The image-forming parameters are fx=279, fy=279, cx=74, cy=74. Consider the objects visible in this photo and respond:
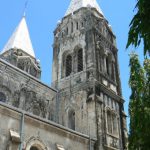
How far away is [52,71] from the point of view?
1054 inches

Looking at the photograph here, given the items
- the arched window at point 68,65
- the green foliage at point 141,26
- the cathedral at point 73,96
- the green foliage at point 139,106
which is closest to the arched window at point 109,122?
the cathedral at point 73,96

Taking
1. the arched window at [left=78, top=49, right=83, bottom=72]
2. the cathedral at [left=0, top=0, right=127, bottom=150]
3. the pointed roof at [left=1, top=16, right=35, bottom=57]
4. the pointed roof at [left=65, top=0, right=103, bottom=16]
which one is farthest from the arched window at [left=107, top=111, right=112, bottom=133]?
the pointed roof at [left=1, top=16, right=35, bottom=57]

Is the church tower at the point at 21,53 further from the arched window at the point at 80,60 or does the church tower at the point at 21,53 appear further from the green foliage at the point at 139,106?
the green foliage at the point at 139,106

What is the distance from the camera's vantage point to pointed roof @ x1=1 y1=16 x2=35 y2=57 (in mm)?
34750

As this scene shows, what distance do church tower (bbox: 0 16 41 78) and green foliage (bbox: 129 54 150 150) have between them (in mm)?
20075

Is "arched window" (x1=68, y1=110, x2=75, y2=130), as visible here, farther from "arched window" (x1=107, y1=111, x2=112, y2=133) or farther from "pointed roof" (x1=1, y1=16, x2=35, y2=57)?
"pointed roof" (x1=1, y1=16, x2=35, y2=57)

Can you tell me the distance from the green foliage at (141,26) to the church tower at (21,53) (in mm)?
28466

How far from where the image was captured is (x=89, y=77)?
916 inches

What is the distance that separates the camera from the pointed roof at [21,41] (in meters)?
34.8

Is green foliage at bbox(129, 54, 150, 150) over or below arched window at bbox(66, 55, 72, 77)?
below

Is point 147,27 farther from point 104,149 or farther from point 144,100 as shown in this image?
point 104,149

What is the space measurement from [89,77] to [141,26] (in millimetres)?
18870

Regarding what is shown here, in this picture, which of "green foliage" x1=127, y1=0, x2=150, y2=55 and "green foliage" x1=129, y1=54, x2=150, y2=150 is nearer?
"green foliage" x1=127, y1=0, x2=150, y2=55

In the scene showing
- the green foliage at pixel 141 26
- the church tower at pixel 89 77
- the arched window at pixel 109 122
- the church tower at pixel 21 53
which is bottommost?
the green foliage at pixel 141 26
